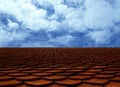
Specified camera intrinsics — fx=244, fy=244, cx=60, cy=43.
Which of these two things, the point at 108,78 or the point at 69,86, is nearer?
the point at 69,86

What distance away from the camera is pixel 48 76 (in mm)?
3064

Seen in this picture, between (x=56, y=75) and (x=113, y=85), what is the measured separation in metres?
0.85

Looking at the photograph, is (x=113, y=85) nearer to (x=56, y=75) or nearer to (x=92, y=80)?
(x=92, y=80)

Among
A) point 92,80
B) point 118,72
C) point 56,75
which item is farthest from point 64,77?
point 118,72

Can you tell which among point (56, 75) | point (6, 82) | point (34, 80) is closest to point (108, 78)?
point (56, 75)

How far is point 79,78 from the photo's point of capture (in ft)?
9.57

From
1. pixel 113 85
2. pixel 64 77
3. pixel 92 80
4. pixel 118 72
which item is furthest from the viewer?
pixel 118 72

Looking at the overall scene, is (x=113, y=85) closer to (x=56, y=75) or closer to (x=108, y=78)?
(x=108, y=78)

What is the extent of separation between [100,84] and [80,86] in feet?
0.70

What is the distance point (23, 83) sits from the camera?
2.63 metres

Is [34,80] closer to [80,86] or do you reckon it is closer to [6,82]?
[6,82]

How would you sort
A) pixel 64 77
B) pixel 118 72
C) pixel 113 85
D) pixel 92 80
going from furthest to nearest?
pixel 118 72, pixel 64 77, pixel 92 80, pixel 113 85

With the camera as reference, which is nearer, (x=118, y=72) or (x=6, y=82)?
(x=6, y=82)

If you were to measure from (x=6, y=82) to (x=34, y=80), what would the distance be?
317 millimetres
